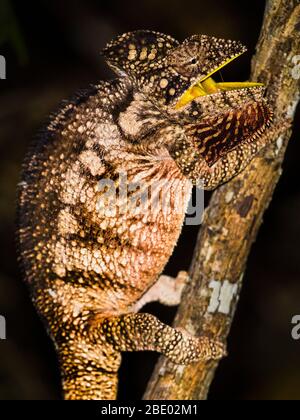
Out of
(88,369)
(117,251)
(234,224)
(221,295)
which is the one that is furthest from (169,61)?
(88,369)

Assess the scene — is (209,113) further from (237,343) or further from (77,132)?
(237,343)

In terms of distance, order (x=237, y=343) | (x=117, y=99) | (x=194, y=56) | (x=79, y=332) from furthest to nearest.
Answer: (x=237, y=343), (x=79, y=332), (x=117, y=99), (x=194, y=56)

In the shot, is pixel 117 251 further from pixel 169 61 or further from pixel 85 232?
pixel 169 61

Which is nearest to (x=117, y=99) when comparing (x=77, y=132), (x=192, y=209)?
(x=77, y=132)

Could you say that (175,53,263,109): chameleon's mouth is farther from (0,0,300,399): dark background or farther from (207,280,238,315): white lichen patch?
(0,0,300,399): dark background

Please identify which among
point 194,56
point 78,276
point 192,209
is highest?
point 194,56

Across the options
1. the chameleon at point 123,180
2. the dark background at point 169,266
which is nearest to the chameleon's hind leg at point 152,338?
the chameleon at point 123,180
